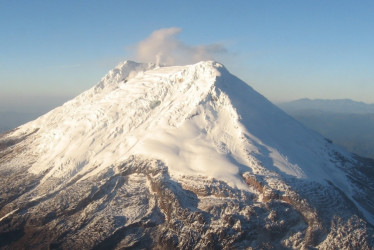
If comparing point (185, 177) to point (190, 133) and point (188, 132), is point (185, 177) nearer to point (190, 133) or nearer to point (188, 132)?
point (190, 133)

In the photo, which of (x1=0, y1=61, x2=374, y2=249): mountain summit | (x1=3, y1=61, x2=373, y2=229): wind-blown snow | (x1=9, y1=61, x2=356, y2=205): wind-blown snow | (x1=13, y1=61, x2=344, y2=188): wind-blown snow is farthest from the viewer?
(x1=13, y1=61, x2=344, y2=188): wind-blown snow

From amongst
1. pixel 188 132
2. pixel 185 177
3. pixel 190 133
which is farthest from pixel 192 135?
pixel 185 177

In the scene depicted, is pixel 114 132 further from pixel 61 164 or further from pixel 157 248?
pixel 157 248

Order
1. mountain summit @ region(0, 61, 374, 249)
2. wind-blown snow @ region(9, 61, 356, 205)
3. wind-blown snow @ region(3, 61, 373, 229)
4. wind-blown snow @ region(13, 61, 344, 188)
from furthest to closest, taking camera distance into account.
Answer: wind-blown snow @ region(13, 61, 344, 188) < wind-blown snow @ region(9, 61, 356, 205) < wind-blown snow @ region(3, 61, 373, 229) < mountain summit @ region(0, 61, 374, 249)

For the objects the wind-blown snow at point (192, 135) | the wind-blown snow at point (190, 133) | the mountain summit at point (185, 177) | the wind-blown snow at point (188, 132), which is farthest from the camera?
the wind-blown snow at point (188, 132)

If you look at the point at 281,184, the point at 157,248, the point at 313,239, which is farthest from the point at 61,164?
the point at 313,239

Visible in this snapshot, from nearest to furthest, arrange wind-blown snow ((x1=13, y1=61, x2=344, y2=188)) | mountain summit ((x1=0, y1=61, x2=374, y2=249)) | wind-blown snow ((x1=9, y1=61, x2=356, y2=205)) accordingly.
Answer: mountain summit ((x1=0, y1=61, x2=374, y2=249)), wind-blown snow ((x1=9, y1=61, x2=356, y2=205)), wind-blown snow ((x1=13, y1=61, x2=344, y2=188))

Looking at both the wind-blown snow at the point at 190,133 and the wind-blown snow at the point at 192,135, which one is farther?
the wind-blown snow at the point at 190,133

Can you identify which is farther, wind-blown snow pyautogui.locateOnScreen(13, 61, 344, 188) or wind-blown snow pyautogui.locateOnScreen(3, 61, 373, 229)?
wind-blown snow pyautogui.locateOnScreen(13, 61, 344, 188)
